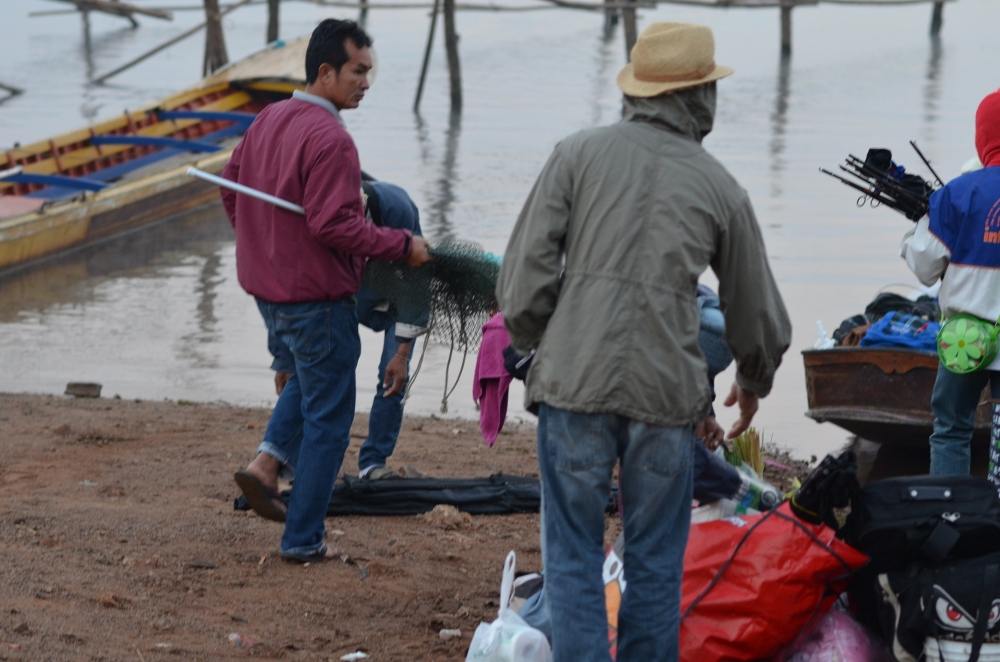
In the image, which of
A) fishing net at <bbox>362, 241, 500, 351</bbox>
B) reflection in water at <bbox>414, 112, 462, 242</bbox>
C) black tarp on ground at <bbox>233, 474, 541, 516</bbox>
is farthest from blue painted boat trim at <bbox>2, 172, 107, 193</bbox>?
fishing net at <bbox>362, 241, 500, 351</bbox>

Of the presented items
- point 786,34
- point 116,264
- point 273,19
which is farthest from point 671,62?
point 786,34

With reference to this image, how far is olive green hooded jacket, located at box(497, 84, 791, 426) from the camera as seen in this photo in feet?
12.3

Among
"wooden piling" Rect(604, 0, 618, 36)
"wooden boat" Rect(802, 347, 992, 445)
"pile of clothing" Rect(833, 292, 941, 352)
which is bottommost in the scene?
"wooden piling" Rect(604, 0, 618, 36)

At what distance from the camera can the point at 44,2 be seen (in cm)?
5244

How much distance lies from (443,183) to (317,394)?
1327 centimetres

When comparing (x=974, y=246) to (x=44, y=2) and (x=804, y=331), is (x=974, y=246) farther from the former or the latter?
(x=44, y=2)

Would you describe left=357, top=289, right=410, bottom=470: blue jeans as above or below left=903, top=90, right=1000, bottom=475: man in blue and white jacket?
below

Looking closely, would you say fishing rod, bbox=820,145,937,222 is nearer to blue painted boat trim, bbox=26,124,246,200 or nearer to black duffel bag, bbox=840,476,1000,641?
black duffel bag, bbox=840,476,1000,641

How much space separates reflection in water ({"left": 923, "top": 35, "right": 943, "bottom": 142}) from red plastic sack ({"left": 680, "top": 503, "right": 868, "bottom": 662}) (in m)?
18.9

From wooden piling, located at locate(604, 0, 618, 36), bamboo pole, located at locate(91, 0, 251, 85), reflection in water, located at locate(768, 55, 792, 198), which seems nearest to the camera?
reflection in water, located at locate(768, 55, 792, 198)

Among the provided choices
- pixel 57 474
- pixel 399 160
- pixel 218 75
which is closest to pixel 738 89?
pixel 399 160

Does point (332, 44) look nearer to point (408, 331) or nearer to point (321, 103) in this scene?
point (321, 103)

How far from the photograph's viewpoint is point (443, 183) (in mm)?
18516

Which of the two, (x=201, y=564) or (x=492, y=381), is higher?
(x=492, y=381)
